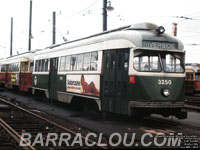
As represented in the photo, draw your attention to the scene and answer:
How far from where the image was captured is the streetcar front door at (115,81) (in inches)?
399

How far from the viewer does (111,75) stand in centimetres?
1076

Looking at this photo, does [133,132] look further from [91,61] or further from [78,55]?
→ [78,55]

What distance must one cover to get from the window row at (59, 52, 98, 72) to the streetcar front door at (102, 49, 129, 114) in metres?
0.86

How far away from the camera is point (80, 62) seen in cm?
1318

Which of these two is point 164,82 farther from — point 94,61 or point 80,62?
point 80,62

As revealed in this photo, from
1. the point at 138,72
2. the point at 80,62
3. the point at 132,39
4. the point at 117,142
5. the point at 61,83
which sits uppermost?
the point at 132,39

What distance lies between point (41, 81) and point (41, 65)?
1036 millimetres

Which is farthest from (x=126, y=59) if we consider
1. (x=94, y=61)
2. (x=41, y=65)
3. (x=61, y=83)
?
(x=41, y=65)

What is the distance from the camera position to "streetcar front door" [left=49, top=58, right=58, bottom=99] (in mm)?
15983

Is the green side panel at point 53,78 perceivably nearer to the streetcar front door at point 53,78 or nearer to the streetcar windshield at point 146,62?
the streetcar front door at point 53,78

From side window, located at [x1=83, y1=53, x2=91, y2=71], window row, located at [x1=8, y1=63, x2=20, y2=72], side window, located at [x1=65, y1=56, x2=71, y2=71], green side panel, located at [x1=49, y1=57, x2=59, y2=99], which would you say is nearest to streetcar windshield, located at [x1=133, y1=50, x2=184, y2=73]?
side window, located at [x1=83, y1=53, x2=91, y2=71]

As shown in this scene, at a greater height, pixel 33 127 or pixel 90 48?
pixel 90 48

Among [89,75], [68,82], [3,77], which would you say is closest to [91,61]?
[89,75]

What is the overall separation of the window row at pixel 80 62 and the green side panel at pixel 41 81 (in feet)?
6.99
